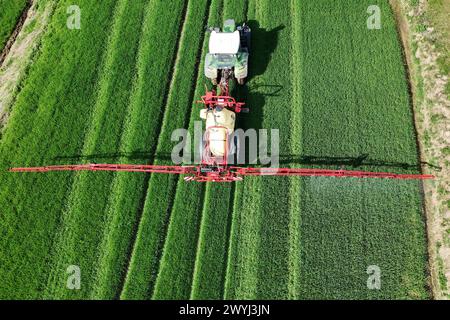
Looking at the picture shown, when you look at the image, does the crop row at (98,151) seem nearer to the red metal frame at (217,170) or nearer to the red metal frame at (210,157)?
the red metal frame at (217,170)

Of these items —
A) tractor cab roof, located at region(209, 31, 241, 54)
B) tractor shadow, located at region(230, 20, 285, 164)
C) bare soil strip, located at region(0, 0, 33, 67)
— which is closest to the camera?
tractor cab roof, located at region(209, 31, 241, 54)

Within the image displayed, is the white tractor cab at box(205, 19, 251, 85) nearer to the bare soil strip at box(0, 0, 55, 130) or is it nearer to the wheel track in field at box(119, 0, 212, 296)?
the wheel track in field at box(119, 0, 212, 296)

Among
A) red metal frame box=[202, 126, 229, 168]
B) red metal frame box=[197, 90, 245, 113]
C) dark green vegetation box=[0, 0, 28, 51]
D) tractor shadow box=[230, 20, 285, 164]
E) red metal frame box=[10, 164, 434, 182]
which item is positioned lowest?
red metal frame box=[10, 164, 434, 182]

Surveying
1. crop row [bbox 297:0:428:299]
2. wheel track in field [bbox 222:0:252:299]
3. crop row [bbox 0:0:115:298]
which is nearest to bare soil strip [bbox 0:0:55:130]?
crop row [bbox 0:0:115:298]

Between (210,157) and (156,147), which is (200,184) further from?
(156,147)

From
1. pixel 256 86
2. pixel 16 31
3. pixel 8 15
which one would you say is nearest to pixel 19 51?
pixel 16 31
